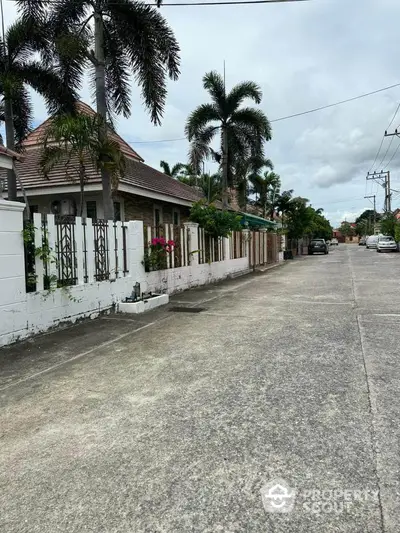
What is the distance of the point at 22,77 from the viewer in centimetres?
1232

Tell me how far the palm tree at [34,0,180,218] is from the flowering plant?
1466mm

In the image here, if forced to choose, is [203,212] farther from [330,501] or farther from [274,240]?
[274,240]

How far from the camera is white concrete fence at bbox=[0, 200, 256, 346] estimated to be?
226 inches

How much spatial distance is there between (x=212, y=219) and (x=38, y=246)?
24.6ft

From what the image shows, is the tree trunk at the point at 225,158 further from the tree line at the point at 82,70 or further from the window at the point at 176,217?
the tree line at the point at 82,70

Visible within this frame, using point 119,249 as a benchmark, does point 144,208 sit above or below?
above

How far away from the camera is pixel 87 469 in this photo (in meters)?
2.62

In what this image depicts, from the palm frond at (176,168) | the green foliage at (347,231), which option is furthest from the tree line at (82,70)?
the green foliage at (347,231)

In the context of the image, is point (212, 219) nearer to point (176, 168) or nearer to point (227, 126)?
point (227, 126)

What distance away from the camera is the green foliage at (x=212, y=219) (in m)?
12.9

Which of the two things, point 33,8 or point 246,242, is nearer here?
point 33,8

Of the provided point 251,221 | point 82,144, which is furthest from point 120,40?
point 251,221

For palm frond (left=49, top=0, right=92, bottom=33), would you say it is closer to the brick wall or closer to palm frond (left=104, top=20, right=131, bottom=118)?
palm frond (left=104, top=20, right=131, bottom=118)

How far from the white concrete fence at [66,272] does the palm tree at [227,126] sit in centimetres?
1029
